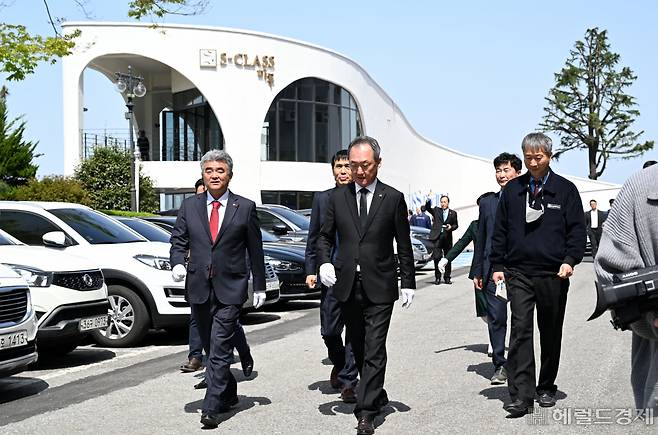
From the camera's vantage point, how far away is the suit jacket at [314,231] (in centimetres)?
773

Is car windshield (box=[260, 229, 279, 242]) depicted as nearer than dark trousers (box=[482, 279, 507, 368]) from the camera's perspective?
No

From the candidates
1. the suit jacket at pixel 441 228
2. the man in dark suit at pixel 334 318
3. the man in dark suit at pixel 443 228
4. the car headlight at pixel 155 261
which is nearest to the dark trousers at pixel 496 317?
the man in dark suit at pixel 334 318

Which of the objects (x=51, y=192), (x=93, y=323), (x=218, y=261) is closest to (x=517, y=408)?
(x=218, y=261)

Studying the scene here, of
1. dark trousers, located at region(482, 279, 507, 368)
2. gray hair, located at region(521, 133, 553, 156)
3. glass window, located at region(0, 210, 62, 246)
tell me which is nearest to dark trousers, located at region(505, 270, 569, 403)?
gray hair, located at region(521, 133, 553, 156)

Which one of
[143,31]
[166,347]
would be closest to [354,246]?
[166,347]

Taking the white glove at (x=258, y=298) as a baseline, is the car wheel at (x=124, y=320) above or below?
below

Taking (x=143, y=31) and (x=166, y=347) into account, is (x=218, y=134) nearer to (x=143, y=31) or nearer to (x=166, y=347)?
(x=143, y=31)

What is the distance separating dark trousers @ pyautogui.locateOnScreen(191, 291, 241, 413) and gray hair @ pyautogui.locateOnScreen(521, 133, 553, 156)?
250 centimetres

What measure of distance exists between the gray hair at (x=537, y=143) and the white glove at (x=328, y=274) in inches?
68.7

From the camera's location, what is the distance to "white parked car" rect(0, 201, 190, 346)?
1106 centimetres

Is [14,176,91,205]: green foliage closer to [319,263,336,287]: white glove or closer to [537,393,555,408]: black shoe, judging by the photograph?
[319,263,336,287]: white glove

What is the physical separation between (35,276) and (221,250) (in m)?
3.22

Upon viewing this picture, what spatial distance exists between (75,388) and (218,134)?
3872 cm

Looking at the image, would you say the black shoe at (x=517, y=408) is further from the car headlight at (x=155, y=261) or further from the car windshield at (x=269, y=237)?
the car windshield at (x=269, y=237)
